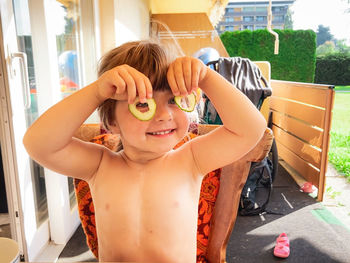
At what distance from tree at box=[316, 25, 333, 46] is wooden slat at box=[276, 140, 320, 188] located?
6324mm

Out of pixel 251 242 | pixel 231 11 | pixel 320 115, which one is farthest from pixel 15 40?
pixel 231 11

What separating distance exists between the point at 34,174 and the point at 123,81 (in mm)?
1654

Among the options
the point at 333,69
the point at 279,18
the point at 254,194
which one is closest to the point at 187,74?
the point at 254,194

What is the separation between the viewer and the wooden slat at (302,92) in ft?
10.3

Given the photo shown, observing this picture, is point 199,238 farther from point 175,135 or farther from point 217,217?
point 175,135

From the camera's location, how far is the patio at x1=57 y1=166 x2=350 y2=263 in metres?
2.08

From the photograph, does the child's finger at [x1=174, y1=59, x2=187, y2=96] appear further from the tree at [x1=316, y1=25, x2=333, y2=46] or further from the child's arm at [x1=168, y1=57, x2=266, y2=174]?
the tree at [x1=316, y1=25, x2=333, y2=46]

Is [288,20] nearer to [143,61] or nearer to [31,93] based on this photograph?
[31,93]

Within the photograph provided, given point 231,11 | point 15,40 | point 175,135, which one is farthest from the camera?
point 231,11

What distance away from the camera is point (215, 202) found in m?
0.99

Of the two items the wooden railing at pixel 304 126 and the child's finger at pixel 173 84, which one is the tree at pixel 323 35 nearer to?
the wooden railing at pixel 304 126

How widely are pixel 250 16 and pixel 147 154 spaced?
1121 centimetres

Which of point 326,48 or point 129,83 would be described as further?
point 326,48

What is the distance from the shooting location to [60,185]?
83.7 inches
